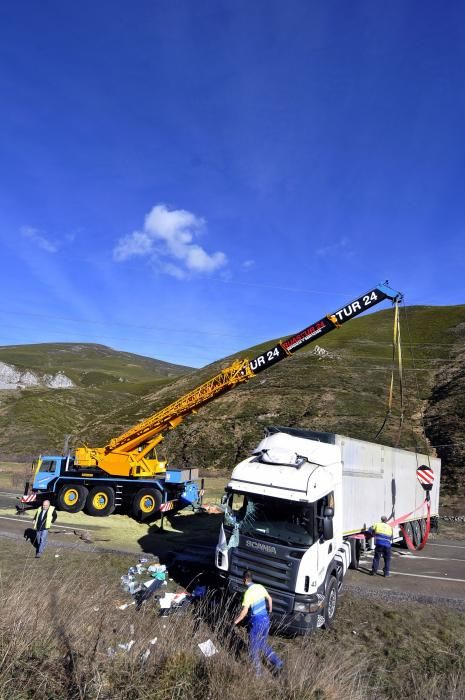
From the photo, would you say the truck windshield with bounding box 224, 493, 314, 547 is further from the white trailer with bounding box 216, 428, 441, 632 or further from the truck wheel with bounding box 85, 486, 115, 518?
the truck wheel with bounding box 85, 486, 115, 518

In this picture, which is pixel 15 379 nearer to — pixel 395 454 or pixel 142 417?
pixel 142 417

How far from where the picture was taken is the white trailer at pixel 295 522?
7.99 metres

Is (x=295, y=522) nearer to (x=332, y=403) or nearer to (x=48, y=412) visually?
(x=332, y=403)

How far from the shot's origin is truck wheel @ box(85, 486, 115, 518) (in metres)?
19.7

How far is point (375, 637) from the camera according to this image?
818 centimetres

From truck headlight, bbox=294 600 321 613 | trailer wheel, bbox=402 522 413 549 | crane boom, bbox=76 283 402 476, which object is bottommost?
truck headlight, bbox=294 600 321 613

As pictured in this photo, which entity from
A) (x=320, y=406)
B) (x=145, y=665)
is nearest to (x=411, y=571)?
(x=145, y=665)

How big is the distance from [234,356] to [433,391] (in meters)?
38.5

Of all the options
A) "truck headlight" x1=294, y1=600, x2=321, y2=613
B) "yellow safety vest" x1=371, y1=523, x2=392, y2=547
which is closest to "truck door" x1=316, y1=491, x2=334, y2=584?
"truck headlight" x1=294, y1=600, x2=321, y2=613

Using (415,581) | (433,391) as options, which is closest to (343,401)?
(433,391)

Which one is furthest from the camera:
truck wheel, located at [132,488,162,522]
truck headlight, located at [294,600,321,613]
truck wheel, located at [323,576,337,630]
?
truck wheel, located at [132,488,162,522]

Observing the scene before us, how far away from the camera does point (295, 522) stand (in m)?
8.69

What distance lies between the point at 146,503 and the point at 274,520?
11719 millimetres

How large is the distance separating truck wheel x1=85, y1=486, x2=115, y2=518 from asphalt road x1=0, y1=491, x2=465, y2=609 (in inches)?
64.8
